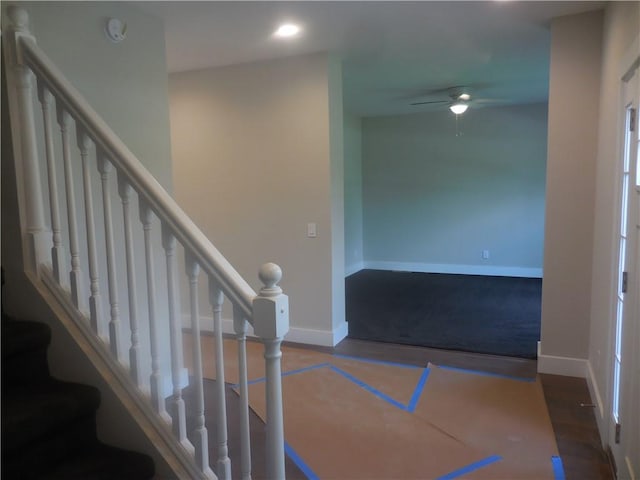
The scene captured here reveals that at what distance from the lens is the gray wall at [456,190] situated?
6.79m

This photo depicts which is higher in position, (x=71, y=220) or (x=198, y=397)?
(x=71, y=220)

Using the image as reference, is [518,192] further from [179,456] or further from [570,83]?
[179,456]

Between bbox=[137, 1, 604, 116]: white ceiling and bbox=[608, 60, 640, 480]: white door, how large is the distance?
1.18 m

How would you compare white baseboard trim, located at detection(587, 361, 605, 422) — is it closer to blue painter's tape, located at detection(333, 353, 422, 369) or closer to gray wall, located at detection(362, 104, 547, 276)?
blue painter's tape, located at detection(333, 353, 422, 369)

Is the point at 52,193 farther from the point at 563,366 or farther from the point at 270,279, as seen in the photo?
the point at 563,366

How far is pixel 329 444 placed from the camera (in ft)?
8.30

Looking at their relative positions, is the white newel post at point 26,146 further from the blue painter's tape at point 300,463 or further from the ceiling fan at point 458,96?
the ceiling fan at point 458,96

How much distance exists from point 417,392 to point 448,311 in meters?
2.10

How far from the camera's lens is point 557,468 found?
7.50ft

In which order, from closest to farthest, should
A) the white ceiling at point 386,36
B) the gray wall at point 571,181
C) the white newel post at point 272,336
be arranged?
the white newel post at point 272,336 < the white ceiling at point 386,36 < the gray wall at point 571,181

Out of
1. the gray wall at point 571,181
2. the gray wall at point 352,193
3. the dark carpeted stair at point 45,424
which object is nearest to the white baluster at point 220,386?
the dark carpeted stair at point 45,424

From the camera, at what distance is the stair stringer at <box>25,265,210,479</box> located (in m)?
1.55

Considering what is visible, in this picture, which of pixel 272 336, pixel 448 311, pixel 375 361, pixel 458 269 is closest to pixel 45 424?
pixel 272 336

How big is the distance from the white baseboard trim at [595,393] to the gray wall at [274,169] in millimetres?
1970
